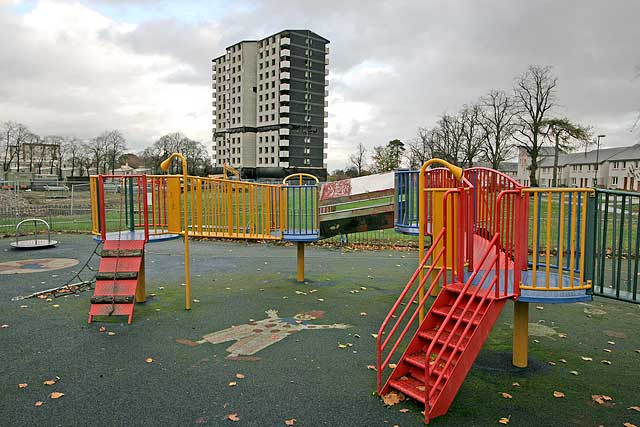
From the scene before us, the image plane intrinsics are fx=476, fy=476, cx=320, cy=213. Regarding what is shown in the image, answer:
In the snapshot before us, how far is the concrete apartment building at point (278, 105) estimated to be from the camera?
265 ft

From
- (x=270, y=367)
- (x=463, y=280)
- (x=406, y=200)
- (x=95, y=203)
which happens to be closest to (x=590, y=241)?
(x=463, y=280)

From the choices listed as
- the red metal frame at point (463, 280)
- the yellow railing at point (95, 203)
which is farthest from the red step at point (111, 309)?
the red metal frame at point (463, 280)

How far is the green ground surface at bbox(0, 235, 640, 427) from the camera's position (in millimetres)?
4293

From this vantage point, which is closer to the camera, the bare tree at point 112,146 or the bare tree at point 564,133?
the bare tree at point 564,133

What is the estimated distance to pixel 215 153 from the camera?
9369 cm

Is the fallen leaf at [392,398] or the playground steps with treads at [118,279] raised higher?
the playground steps with treads at [118,279]

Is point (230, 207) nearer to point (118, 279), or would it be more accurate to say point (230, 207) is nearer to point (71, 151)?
point (118, 279)

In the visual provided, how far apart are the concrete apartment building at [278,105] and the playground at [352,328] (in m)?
72.0

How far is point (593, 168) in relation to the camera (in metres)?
93.2

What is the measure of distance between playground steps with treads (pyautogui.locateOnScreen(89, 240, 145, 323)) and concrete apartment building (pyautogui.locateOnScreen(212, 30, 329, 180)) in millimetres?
72932

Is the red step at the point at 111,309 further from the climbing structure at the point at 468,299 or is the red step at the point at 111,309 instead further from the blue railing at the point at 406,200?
the blue railing at the point at 406,200

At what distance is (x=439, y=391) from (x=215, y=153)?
92.9 meters

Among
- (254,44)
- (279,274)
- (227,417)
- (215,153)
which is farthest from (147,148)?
(227,417)

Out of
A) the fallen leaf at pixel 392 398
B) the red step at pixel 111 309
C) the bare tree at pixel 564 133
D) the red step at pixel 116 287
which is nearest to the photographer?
the fallen leaf at pixel 392 398
